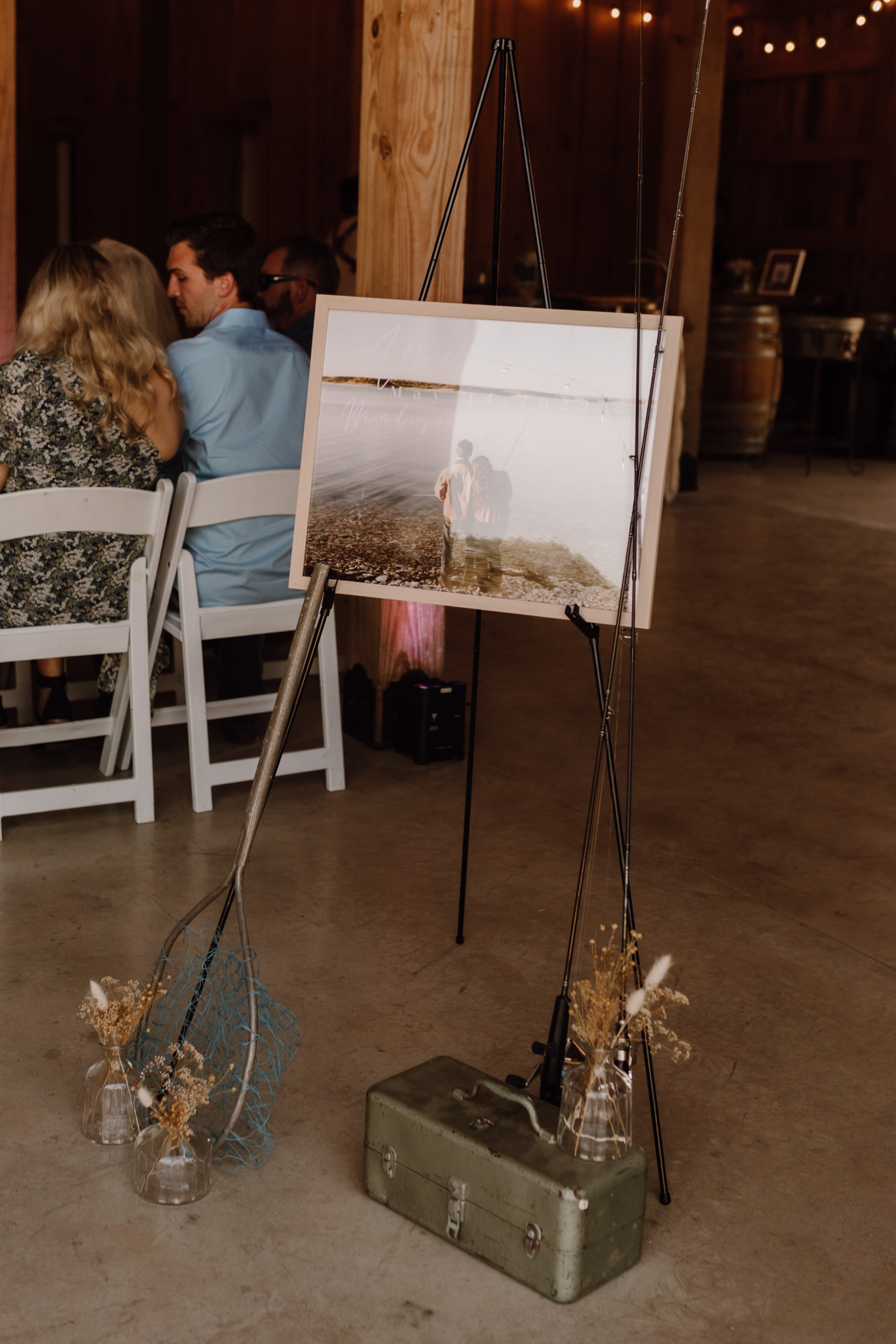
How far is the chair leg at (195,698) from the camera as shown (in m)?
3.26

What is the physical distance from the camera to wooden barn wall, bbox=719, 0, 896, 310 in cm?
1048

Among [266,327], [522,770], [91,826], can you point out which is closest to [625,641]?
[522,770]

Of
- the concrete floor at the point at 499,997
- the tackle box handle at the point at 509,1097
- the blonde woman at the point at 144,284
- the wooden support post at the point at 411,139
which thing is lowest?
the concrete floor at the point at 499,997

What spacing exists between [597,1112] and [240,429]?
7.14 ft

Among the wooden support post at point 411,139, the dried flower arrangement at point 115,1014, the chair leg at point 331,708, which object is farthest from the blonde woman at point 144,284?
the dried flower arrangement at point 115,1014

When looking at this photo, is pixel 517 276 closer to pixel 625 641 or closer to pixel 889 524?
pixel 889 524

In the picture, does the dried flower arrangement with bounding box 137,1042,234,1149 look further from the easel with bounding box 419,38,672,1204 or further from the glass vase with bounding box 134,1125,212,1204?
the easel with bounding box 419,38,672,1204

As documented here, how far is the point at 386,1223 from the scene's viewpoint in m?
1.89

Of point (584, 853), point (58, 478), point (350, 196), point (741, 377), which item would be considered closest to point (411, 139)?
point (58, 478)

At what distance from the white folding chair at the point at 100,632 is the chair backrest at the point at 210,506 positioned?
5cm

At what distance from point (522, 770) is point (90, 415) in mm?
1416

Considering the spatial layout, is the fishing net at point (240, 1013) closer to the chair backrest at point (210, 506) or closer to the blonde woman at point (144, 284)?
the chair backrest at point (210, 506)

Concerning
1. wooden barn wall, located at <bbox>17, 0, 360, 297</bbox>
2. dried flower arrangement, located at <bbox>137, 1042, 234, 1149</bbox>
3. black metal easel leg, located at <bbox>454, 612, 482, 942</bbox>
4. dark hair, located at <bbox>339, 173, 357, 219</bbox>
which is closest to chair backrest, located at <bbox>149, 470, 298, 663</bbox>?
black metal easel leg, located at <bbox>454, 612, 482, 942</bbox>

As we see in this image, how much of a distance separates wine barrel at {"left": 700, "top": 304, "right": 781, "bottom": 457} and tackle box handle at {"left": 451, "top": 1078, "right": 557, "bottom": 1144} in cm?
839
